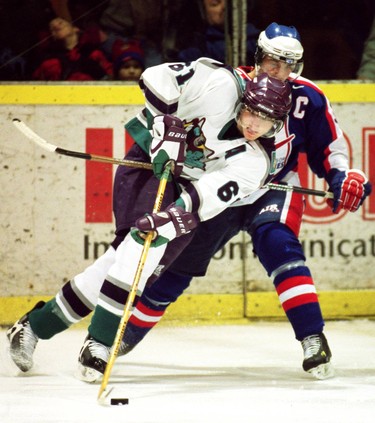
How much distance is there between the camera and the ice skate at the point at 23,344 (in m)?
3.80

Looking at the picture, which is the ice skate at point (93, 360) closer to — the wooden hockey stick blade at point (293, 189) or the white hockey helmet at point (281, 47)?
the wooden hockey stick blade at point (293, 189)

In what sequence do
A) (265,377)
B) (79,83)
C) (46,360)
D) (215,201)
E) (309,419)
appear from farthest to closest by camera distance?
(79,83) < (46,360) < (265,377) < (215,201) < (309,419)

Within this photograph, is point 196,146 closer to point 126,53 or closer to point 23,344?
point 23,344

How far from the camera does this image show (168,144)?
3588 millimetres

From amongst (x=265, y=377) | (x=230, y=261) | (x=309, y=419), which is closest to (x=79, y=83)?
(x=230, y=261)

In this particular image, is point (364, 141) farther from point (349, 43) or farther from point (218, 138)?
point (218, 138)

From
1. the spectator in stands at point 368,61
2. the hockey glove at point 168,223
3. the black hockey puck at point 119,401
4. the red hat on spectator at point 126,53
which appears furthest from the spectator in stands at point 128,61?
the black hockey puck at point 119,401

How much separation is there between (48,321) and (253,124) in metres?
0.95

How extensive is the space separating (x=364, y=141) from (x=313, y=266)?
0.62 metres

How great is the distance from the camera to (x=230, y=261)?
5.26 m

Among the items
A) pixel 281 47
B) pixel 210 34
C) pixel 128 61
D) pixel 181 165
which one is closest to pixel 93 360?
pixel 181 165

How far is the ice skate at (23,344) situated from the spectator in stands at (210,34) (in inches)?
73.0

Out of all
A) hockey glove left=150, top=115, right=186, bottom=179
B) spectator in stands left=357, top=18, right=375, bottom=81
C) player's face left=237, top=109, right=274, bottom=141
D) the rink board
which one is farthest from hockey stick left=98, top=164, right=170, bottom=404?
spectator in stands left=357, top=18, right=375, bottom=81

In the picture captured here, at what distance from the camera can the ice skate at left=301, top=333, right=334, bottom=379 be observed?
3.69 metres
